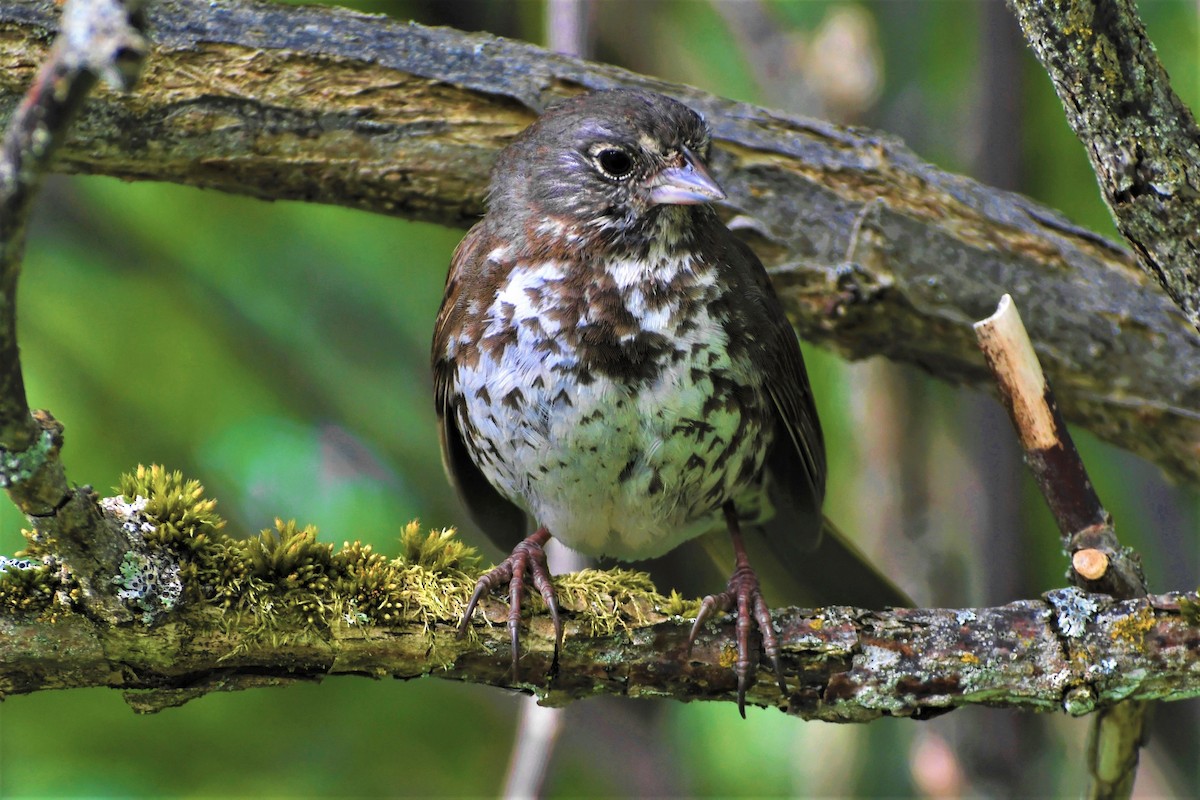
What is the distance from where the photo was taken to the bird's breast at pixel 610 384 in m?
3.16

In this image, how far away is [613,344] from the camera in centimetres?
315

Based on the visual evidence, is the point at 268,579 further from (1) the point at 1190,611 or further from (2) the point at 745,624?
(1) the point at 1190,611

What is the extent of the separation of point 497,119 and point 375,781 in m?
2.72

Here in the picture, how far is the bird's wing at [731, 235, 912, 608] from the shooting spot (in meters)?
3.53

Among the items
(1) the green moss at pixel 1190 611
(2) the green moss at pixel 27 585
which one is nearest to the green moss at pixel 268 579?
(2) the green moss at pixel 27 585

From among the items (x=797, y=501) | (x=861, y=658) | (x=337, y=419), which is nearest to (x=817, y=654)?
(x=861, y=658)

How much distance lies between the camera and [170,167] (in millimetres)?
3709

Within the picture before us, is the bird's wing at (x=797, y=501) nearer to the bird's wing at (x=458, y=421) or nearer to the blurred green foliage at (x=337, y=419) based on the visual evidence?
the bird's wing at (x=458, y=421)

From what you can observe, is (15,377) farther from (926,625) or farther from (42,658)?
(926,625)

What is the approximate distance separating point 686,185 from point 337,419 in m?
2.51

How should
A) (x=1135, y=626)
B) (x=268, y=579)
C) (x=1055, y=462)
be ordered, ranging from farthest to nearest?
(x=1055, y=462), (x=1135, y=626), (x=268, y=579)

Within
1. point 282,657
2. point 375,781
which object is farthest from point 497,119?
point 375,781

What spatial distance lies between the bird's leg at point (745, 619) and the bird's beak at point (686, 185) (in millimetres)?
1047

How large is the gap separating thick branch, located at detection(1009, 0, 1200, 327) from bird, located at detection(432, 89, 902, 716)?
0.97 meters
